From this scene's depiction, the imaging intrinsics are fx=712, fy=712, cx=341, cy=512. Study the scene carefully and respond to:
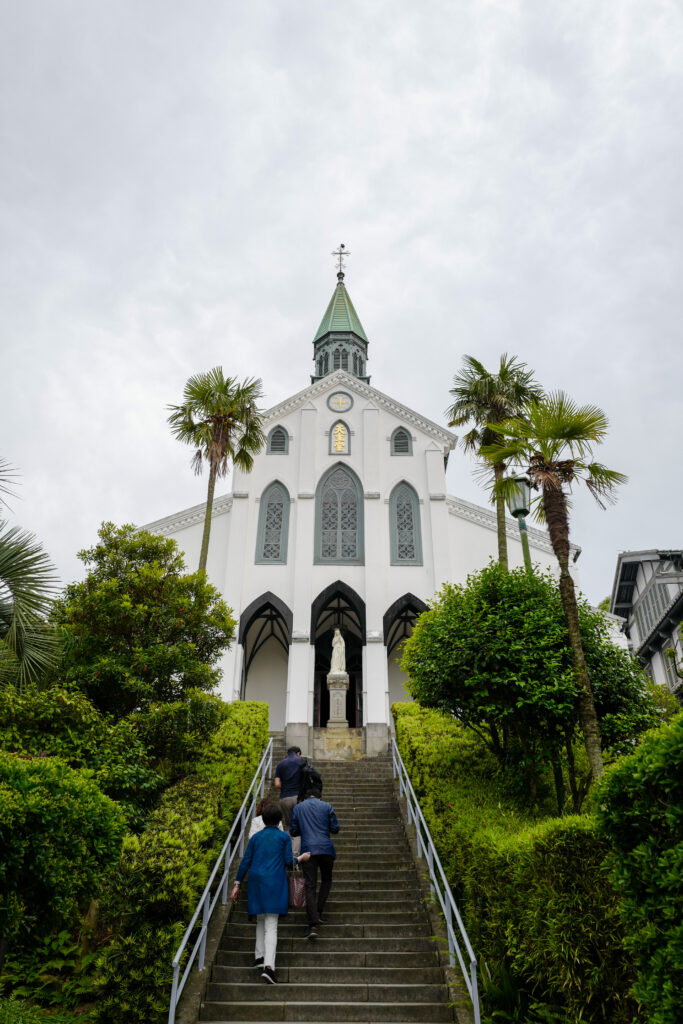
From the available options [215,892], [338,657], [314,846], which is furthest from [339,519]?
[314,846]

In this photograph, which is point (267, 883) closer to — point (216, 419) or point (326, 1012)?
point (326, 1012)

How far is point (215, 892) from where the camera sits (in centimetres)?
872

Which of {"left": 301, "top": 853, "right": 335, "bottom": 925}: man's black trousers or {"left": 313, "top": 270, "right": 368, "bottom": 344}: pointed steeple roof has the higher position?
{"left": 313, "top": 270, "right": 368, "bottom": 344}: pointed steeple roof

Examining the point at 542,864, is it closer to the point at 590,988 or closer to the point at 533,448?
the point at 590,988

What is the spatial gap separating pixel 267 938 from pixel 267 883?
1.69 feet

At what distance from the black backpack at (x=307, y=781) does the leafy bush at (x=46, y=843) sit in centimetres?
349

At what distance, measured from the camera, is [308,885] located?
7.81 m

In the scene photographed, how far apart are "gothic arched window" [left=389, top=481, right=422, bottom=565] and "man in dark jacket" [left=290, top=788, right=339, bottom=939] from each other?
611 inches

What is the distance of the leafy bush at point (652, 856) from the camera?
382cm

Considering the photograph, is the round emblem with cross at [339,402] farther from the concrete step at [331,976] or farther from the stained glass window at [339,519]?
the concrete step at [331,976]

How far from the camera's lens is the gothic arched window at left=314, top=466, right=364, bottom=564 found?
23703 millimetres

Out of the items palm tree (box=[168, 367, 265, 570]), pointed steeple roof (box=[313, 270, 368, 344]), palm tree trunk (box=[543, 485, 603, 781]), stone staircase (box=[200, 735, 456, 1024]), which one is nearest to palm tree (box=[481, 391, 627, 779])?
palm tree trunk (box=[543, 485, 603, 781])

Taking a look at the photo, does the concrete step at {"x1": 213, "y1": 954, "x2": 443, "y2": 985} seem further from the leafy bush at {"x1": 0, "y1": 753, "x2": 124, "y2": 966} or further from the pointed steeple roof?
the pointed steeple roof

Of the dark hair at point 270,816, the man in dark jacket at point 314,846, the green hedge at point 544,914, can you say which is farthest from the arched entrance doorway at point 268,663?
the green hedge at point 544,914
